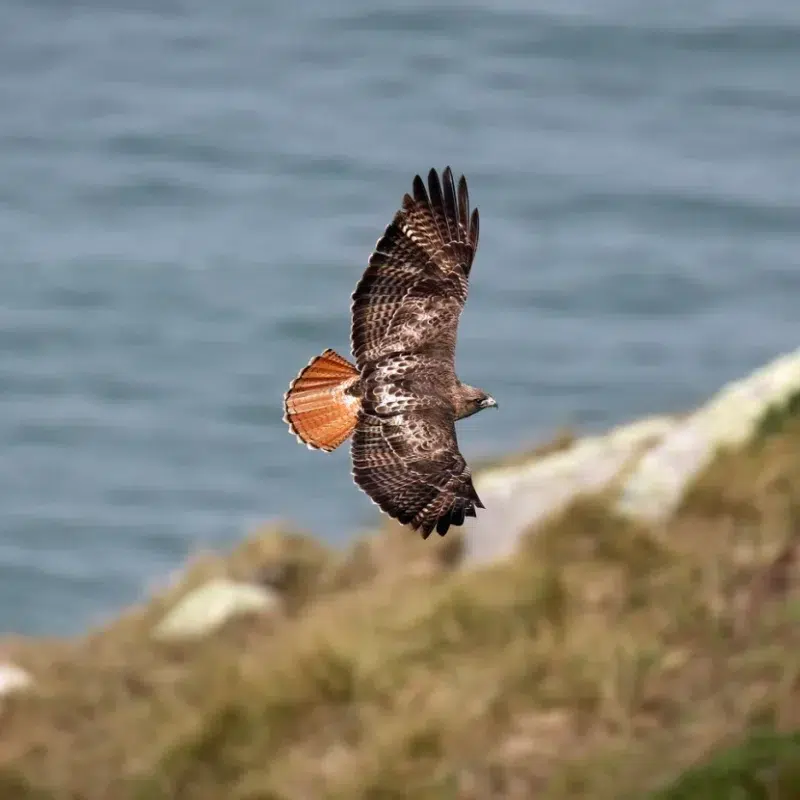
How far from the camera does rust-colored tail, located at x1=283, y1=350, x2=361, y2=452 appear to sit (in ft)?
16.8

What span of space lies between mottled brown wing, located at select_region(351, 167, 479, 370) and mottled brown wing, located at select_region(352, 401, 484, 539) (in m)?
0.35

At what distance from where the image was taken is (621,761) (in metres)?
6.75

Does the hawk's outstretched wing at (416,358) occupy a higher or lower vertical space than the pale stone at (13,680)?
higher

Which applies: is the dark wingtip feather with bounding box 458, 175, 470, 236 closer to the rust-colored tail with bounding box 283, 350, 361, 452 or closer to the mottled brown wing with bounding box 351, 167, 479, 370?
the mottled brown wing with bounding box 351, 167, 479, 370

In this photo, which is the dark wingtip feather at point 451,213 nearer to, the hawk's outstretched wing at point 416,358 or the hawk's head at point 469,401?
the hawk's outstretched wing at point 416,358

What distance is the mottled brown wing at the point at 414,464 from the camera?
474cm

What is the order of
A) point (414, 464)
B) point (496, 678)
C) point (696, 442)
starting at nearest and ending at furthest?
point (414, 464), point (496, 678), point (696, 442)

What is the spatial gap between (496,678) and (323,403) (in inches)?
101

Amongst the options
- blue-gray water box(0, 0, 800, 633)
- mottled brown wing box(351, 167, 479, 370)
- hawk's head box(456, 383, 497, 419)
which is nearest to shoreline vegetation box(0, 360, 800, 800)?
hawk's head box(456, 383, 497, 419)

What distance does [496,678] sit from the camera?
7484mm

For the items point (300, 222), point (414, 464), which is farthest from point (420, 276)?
point (300, 222)

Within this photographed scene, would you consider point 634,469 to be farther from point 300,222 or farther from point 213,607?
point 300,222

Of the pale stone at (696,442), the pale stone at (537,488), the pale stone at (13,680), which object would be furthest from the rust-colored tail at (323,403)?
the pale stone at (13,680)

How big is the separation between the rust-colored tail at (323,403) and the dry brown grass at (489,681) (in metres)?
1.89
